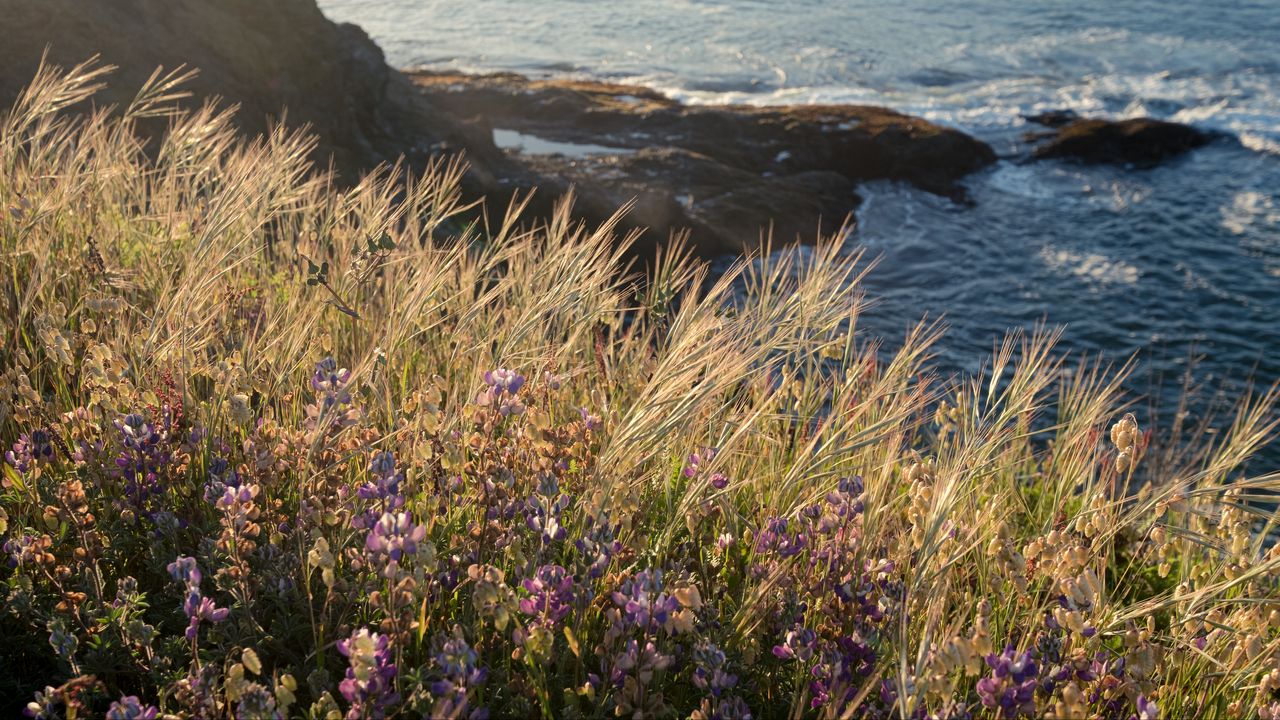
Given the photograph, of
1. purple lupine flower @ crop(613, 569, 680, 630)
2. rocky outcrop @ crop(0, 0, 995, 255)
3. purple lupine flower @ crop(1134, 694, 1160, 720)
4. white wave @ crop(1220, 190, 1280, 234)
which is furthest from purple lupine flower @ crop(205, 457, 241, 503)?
white wave @ crop(1220, 190, 1280, 234)

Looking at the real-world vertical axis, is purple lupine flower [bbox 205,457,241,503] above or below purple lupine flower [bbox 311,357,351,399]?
below

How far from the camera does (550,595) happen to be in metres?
1.82

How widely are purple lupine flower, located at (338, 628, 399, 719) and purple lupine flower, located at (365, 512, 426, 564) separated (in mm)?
149

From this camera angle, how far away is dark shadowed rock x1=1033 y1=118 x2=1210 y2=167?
18078 mm

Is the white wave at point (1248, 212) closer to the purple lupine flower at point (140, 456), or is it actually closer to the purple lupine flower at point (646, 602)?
the purple lupine flower at point (646, 602)

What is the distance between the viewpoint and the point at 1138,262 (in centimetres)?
1319

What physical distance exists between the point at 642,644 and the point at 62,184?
10.1 ft

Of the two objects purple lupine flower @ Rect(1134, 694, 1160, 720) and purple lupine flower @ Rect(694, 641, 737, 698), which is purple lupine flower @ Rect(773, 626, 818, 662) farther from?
purple lupine flower @ Rect(1134, 694, 1160, 720)

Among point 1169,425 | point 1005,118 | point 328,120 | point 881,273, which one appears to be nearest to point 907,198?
point 881,273

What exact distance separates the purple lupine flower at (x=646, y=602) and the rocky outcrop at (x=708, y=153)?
916 cm

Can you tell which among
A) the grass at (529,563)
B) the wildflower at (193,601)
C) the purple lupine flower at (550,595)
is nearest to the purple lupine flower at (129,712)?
the grass at (529,563)

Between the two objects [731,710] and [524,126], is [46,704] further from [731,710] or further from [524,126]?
[524,126]

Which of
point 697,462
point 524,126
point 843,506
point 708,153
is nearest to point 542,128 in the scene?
point 524,126

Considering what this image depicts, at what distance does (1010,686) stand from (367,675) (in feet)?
3.95
